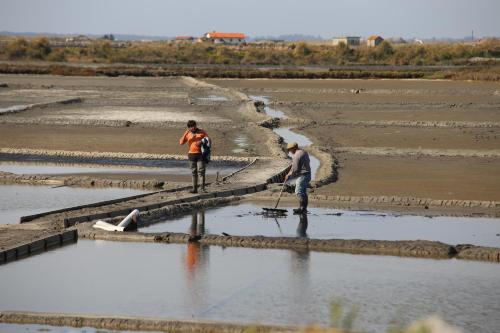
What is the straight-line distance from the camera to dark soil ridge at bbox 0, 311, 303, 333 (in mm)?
8375

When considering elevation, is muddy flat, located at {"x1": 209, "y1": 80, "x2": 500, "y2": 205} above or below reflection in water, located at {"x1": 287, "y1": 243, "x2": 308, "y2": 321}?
below

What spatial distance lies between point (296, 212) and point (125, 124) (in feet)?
49.2

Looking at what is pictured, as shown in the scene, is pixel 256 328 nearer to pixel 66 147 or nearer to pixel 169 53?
pixel 66 147

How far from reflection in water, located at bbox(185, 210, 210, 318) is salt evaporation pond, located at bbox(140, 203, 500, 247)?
2.9 inches

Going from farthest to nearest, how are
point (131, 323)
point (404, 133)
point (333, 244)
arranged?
point (404, 133) < point (333, 244) < point (131, 323)

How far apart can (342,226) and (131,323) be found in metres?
5.70

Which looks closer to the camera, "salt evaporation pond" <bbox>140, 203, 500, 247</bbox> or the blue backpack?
"salt evaporation pond" <bbox>140, 203, 500, 247</bbox>

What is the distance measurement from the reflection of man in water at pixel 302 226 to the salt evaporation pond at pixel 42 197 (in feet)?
11.1

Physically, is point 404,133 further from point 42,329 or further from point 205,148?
point 42,329

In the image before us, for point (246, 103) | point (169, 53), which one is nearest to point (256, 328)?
point (246, 103)

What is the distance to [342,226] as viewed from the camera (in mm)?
13805

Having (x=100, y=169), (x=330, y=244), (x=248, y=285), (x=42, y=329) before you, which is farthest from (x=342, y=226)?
(x=100, y=169)

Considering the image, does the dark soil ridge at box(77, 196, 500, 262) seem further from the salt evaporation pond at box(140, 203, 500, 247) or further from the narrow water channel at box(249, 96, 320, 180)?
the narrow water channel at box(249, 96, 320, 180)

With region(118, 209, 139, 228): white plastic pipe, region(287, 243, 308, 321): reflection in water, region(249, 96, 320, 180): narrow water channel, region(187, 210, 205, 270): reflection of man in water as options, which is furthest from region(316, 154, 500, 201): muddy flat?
region(287, 243, 308, 321): reflection in water
